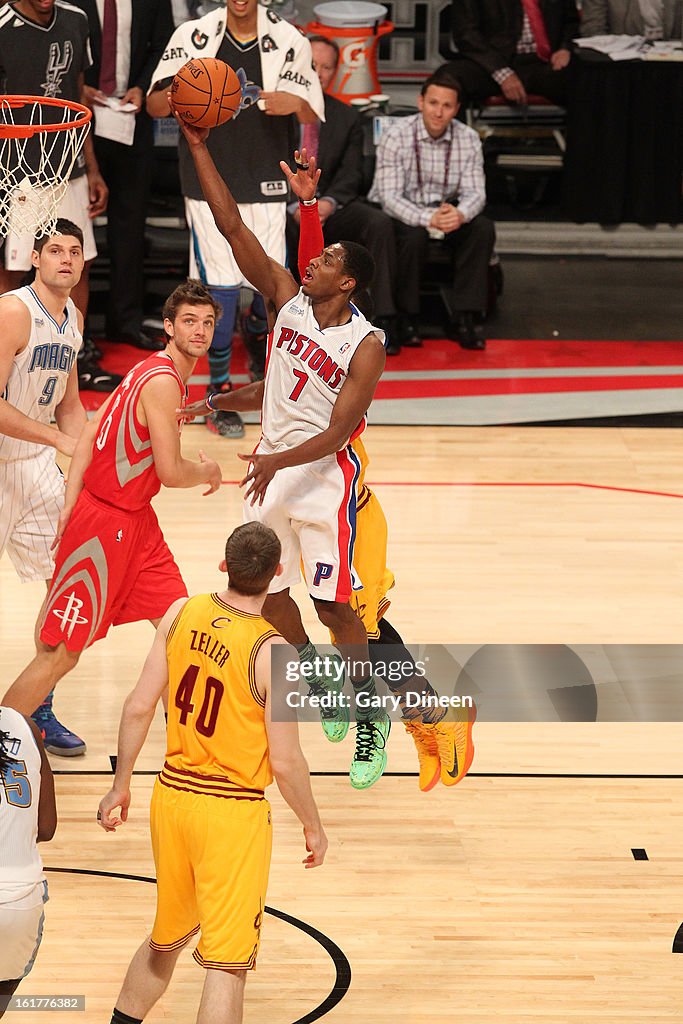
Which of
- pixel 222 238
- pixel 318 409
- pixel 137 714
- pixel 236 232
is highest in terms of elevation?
pixel 236 232

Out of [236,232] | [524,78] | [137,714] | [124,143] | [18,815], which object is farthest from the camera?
[524,78]

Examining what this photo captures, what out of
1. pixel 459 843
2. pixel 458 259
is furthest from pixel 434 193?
pixel 459 843

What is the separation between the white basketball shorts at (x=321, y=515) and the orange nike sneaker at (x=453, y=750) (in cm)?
58

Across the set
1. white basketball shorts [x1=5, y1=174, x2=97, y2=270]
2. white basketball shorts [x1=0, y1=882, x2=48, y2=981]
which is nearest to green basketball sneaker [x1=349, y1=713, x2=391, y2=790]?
white basketball shorts [x1=0, y1=882, x2=48, y2=981]

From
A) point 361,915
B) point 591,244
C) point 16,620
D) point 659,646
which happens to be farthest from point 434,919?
point 591,244

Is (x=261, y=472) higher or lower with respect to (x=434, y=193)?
higher

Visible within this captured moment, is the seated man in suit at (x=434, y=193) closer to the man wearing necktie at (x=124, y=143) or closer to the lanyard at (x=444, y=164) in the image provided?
the lanyard at (x=444, y=164)

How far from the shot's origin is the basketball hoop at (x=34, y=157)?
5.94 m

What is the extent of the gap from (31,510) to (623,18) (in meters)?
8.24

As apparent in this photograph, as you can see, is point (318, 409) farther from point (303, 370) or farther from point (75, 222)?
point (75, 222)

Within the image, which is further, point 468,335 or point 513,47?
point 513,47

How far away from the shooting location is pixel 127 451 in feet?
16.7

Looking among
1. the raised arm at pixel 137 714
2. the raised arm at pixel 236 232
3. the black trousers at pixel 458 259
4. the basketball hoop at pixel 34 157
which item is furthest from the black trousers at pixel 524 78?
the raised arm at pixel 137 714

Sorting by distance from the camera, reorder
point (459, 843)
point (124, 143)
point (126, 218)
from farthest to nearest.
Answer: point (126, 218)
point (124, 143)
point (459, 843)
